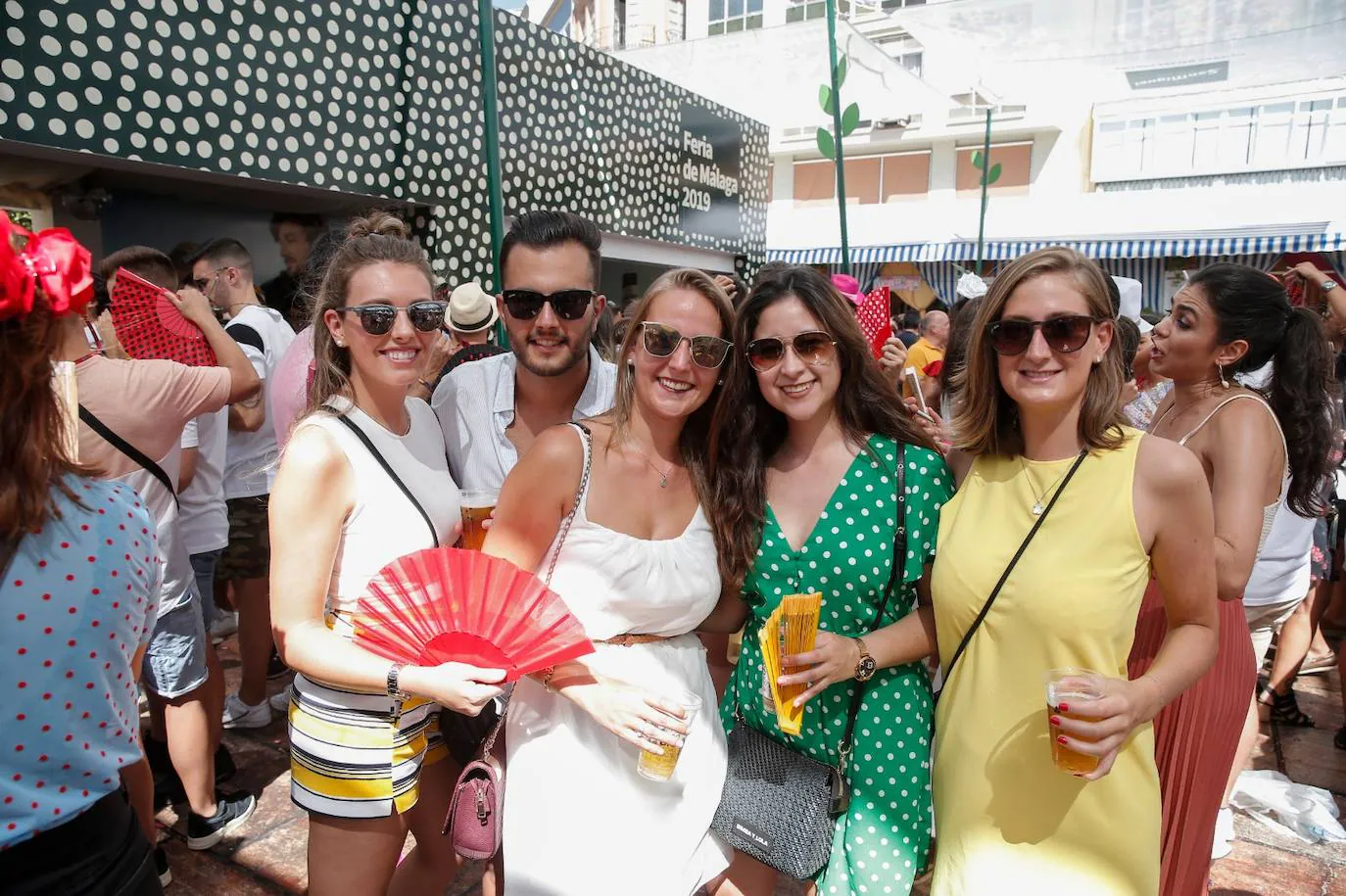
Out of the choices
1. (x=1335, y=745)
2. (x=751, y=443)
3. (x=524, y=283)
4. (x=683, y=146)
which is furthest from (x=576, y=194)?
(x=1335, y=745)

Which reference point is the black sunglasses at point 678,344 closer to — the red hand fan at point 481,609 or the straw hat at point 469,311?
the red hand fan at point 481,609

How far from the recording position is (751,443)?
6.90 ft

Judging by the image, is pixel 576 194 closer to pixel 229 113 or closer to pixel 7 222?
pixel 229 113

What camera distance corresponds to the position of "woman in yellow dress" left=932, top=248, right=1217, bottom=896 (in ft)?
5.34

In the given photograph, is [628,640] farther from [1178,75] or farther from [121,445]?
[1178,75]

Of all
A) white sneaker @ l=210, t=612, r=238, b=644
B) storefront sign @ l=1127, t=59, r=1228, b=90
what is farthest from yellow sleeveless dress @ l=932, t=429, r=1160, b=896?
storefront sign @ l=1127, t=59, r=1228, b=90

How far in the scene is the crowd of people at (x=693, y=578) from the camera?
131 centimetres

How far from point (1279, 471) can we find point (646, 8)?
37.0m

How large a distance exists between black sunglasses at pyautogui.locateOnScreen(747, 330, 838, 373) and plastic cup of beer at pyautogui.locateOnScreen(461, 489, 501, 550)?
0.78 m

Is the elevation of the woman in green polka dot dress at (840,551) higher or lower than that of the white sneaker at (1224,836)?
higher

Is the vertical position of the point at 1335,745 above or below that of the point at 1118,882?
below

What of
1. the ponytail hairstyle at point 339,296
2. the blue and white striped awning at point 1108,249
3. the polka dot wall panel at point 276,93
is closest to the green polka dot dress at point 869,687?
the ponytail hairstyle at point 339,296

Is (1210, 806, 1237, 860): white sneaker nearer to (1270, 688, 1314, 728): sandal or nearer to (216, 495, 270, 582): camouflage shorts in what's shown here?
(1270, 688, 1314, 728): sandal

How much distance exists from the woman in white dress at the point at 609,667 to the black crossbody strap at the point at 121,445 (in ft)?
4.75
